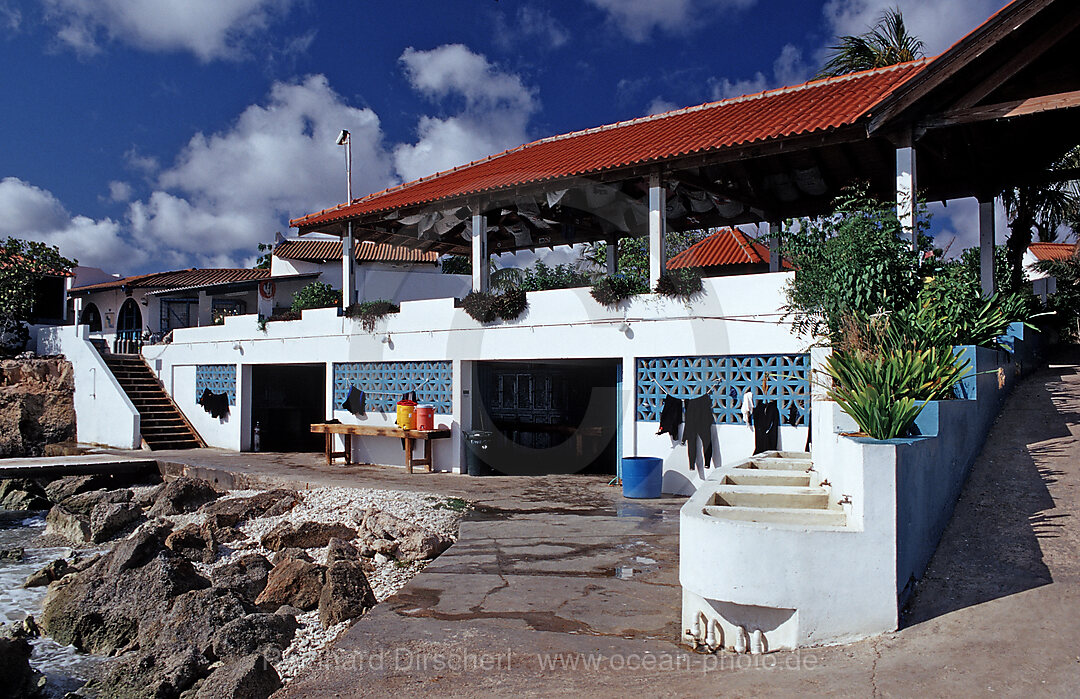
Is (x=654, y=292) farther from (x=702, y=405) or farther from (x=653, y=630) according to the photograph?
(x=653, y=630)

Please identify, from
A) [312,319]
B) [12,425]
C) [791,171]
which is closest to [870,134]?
[791,171]

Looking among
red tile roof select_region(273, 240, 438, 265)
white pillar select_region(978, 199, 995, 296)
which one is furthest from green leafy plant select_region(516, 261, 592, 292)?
red tile roof select_region(273, 240, 438, 265)

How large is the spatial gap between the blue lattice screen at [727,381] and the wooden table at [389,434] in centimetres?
442

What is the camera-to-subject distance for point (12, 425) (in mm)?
21953

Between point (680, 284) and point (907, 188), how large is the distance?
3.54 metres

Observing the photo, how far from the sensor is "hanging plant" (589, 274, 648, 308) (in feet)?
42.3

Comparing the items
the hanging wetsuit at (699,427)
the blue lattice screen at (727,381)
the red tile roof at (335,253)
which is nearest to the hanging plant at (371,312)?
the blue lattice screen at (727,381)

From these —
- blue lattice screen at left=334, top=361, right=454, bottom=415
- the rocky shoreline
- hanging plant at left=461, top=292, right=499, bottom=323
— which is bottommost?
the rocky shoreline

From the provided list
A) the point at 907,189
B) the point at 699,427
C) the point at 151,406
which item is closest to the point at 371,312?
the point at 699,427

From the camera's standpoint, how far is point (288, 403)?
72.9 ft

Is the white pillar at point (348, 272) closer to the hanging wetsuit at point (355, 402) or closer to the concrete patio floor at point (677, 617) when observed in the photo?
the hanging wetsuit at point (355, 402)

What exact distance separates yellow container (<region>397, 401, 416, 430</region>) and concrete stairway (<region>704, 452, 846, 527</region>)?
7.96 m

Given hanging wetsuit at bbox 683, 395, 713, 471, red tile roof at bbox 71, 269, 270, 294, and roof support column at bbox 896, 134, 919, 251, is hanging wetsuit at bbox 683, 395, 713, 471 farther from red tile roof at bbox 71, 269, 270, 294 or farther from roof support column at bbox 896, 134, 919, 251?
red tile roof at bbox 71, 269, 270, 294

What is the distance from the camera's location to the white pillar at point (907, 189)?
34.2 feet
